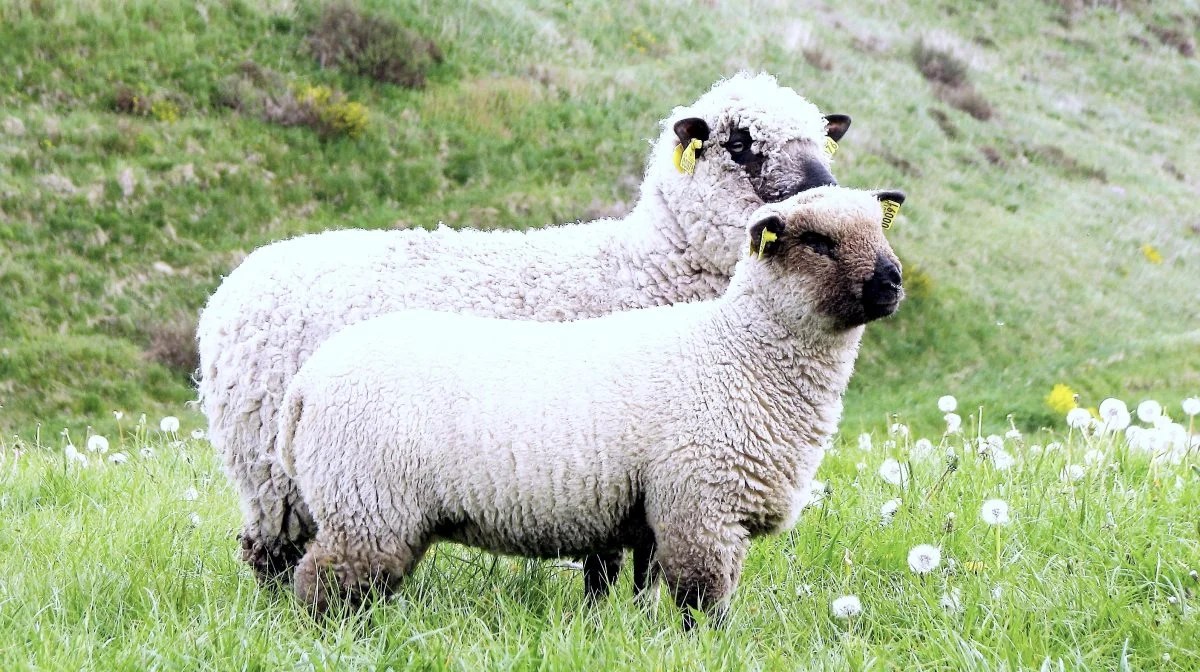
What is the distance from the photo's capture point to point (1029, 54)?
29.8 m

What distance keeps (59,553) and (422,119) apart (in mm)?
13922

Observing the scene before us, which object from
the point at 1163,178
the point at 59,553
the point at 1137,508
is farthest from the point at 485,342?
the point at 1163,178

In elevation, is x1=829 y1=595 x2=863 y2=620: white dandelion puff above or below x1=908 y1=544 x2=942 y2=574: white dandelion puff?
below

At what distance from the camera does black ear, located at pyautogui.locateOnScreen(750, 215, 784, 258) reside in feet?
12.1

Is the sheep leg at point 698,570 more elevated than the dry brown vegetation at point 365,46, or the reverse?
the sheep leg at point 698,570

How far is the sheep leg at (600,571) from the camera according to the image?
166 inches

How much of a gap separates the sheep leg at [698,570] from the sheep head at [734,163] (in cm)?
178

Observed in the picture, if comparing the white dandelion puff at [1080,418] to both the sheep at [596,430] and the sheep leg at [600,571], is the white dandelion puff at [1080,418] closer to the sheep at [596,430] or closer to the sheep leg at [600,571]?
the sheep at [596,430]

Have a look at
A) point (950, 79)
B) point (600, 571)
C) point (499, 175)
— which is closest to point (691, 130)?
point (600, 571)

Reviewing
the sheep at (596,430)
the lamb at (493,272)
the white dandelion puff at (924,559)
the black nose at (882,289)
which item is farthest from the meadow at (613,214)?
the black nose at (882,289)

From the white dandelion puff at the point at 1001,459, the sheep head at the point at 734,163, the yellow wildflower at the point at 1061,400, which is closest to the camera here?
the sheep head at the point at 734,163

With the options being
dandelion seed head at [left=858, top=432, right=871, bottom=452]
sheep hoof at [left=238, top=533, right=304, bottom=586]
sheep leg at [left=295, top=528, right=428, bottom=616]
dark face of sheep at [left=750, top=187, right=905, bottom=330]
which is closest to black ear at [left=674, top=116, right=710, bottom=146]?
dark face of sheep at [left=750, top=187, right=905, bottom=330]

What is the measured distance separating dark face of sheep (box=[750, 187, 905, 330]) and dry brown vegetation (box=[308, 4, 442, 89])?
15586mm

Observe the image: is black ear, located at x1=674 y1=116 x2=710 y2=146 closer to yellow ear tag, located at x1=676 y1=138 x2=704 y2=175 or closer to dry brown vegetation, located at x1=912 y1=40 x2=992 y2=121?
yellow ear tag, located at x1=676 y1=138 x2=704 y2=175
